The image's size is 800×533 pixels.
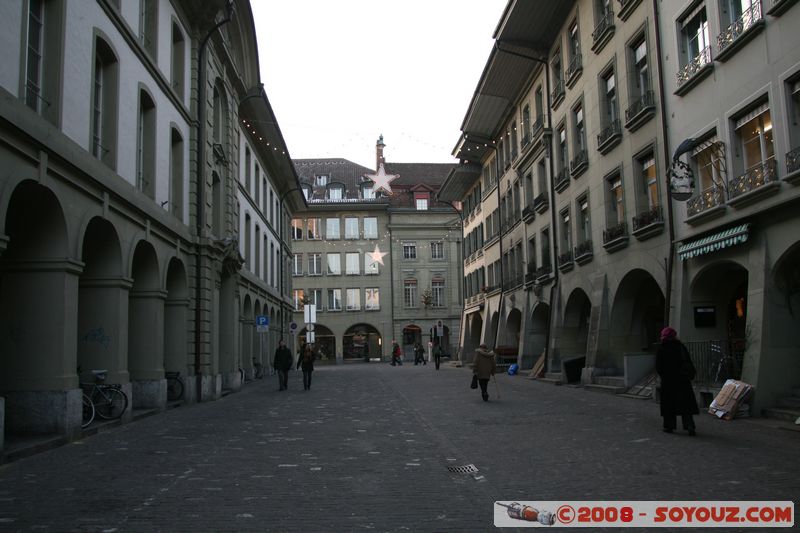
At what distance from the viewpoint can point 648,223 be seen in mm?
19828

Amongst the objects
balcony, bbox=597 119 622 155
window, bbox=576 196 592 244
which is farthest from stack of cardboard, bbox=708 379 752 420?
window, bbox=576 196 592 244

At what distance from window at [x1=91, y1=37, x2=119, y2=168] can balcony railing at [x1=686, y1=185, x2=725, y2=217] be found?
12680 millimetres

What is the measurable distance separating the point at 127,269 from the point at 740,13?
1378 centimetres

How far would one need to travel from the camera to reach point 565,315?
28.3 meters

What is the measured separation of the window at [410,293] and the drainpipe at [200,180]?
158ft

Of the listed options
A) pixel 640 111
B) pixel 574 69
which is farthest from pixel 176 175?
pixel 574 69

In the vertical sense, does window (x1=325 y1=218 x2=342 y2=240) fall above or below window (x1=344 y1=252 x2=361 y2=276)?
above

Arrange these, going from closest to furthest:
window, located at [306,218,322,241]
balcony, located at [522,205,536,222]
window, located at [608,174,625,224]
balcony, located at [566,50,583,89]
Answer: window, located at [608,174,625,224] → balcony, located at [566,50,583,89] → balcony, located at [522,205,536,222] → window, located at [306,218,322,241]

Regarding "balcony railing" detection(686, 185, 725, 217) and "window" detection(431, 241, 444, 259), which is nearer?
"balcony railing" detection(686, 185, 725, 217)

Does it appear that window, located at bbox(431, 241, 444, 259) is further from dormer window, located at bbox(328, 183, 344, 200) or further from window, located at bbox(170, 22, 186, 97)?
window, located at bbox(170, 22, 186, 97)

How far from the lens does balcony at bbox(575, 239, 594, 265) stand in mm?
25062

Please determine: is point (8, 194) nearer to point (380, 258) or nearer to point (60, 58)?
point (60, 58)

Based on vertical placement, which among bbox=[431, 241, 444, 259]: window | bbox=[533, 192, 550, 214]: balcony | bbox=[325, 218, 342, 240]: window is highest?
bbox=[325, 218, 342, 240]: window

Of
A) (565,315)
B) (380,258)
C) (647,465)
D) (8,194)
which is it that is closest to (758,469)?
(647,465)
